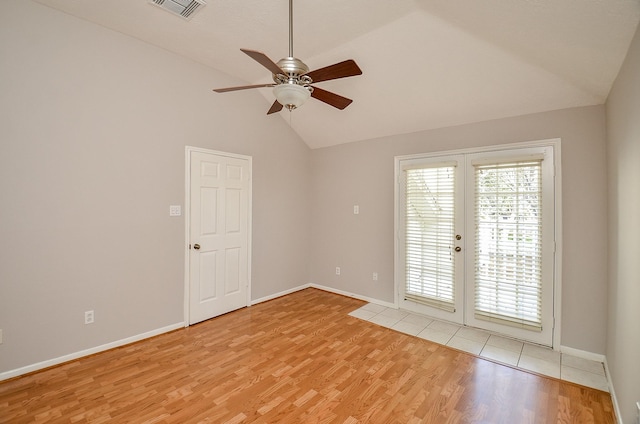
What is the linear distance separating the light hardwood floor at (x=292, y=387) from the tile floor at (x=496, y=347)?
0.16 metres

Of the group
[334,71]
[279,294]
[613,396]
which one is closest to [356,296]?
[279,294]

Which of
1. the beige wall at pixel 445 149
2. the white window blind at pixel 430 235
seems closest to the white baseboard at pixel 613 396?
the beige wall at pixel 445 149

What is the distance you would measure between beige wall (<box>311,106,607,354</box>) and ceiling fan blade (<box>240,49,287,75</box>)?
8.21 feet

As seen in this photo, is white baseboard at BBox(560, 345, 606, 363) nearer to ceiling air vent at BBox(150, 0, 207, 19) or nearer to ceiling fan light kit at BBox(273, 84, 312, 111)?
ceiling fan light kit at BBox(273, 84, 312, 111)

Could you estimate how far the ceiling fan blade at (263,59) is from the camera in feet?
5.96

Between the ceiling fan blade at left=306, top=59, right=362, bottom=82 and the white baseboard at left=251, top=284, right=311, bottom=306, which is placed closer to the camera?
the ceiling fan blade at left=306, top=59, right=362, bottom=82

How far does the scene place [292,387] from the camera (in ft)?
7.66

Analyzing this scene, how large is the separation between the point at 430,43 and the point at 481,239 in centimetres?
220

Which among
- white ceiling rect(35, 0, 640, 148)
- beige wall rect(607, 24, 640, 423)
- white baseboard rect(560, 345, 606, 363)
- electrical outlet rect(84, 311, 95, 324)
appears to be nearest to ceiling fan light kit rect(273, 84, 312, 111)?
white ceiling rect(35, 0, 640, 148)

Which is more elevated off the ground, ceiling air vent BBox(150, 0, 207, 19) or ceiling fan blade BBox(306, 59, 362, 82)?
ceiling air vent BBox(150, 0, 207, 19)

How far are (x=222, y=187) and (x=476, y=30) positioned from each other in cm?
325

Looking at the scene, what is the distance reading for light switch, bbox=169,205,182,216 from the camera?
11.1 feet

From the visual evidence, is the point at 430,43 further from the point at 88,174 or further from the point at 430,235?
the point at 88,174

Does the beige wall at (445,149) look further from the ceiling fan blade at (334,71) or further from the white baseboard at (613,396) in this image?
the ceiling fan blade at (334,71)
